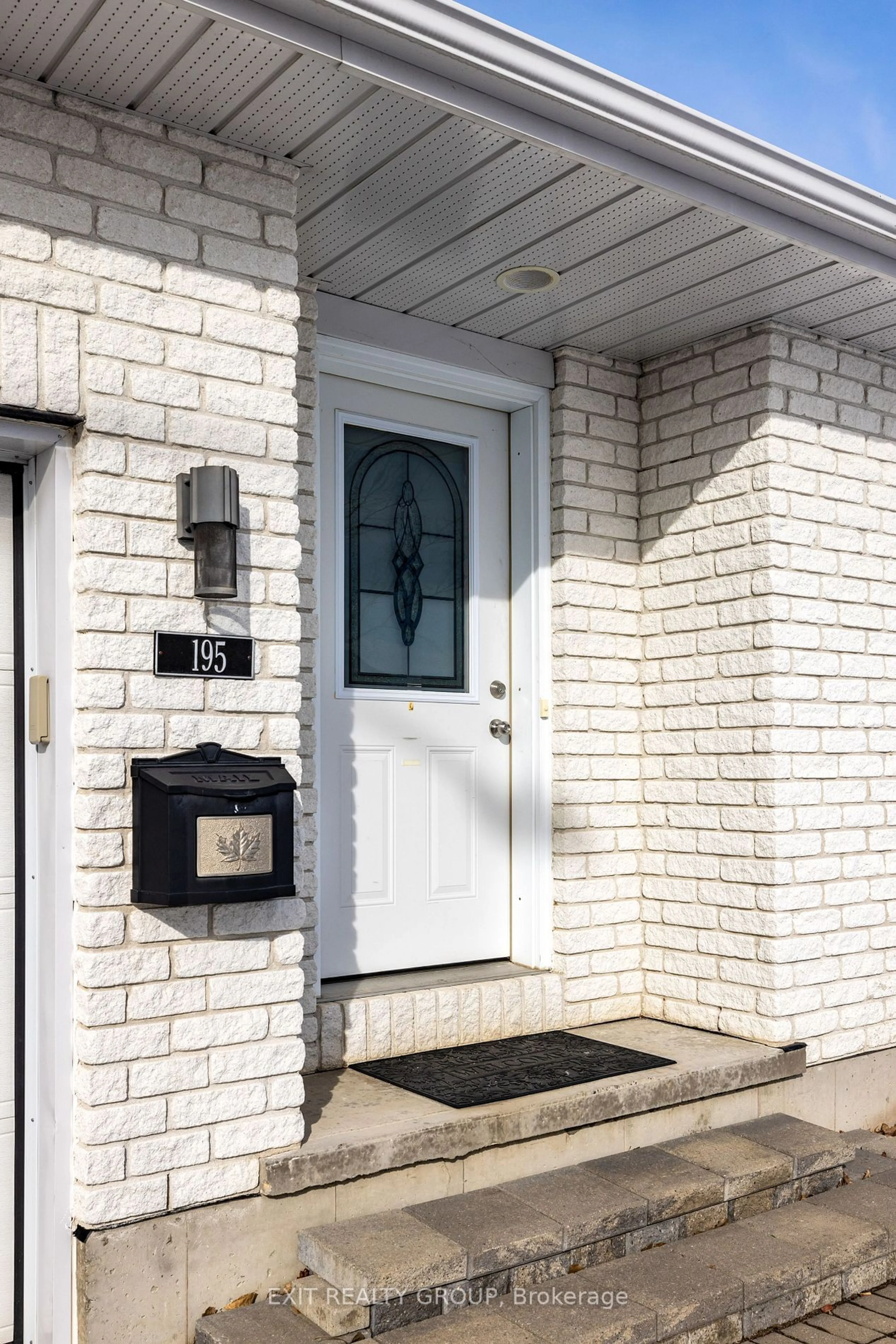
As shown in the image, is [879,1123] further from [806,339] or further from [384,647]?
[806,339]

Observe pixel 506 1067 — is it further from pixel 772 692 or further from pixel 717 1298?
pixel 772 692

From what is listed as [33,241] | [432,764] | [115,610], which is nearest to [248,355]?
[33,241]

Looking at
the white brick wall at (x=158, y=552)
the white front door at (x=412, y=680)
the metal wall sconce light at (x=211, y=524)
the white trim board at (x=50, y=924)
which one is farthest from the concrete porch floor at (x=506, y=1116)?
the metal wall sconce light at (x=211, y=524)

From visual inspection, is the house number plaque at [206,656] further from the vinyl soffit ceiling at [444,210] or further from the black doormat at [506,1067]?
the black doormat at [506,1067]

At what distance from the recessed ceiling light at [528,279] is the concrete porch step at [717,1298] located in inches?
115

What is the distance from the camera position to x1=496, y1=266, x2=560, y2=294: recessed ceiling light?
3.77 meters

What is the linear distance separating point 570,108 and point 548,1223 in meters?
2.78

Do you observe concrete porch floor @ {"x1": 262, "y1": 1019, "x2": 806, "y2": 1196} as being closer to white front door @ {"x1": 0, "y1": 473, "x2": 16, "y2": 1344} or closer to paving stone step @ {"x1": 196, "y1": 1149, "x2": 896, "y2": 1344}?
paving stone step @ {"x1": 196, "y1": 1149, "x2": 896, "y2": 1344}

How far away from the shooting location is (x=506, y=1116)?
3.25m

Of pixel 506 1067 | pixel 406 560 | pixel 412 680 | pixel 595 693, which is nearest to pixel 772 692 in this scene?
pixel 595 693

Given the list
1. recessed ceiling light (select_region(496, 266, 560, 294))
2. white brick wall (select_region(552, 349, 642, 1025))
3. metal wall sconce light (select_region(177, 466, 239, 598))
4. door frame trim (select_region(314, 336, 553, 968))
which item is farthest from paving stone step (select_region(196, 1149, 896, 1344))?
recessed ceiling light (select_region(496, 266, 560, 294))

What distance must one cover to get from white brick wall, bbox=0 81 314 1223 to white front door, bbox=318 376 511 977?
3.29 feet

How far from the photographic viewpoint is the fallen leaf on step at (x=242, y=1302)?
2.77 m

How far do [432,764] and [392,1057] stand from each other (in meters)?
1.04
